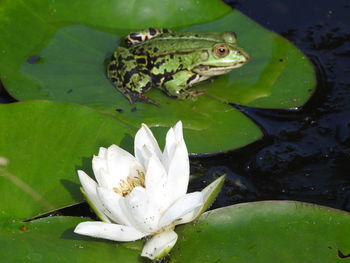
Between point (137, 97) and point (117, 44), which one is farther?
point (117, 44)

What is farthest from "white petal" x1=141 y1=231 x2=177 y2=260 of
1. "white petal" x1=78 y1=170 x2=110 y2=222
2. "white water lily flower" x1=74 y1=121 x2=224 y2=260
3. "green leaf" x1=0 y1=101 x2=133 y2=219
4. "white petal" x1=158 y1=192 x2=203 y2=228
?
"green leaf" x1=0 y1=101 x2=133 y2=219

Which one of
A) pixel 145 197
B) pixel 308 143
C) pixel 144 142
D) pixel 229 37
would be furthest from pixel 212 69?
pixel 145 197

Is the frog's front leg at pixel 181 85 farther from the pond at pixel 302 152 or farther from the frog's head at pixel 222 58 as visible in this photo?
the pond at pixel 302 152

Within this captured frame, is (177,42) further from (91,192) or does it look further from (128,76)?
(91,192)

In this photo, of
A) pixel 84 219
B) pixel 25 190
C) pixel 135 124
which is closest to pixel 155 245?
pixel 84 219

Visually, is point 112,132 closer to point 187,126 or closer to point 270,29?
point 187,126

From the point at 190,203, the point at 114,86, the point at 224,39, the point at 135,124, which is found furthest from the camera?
the point at 224,39
